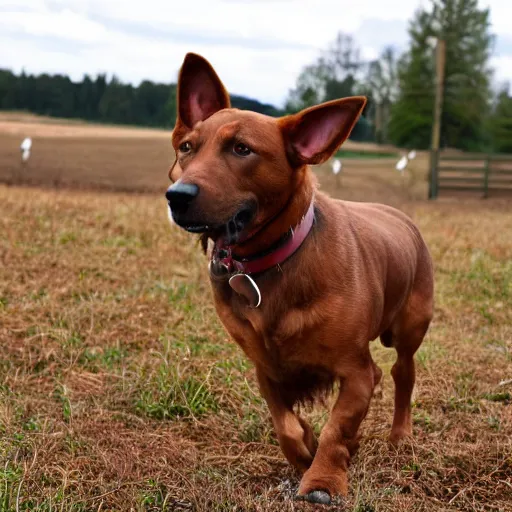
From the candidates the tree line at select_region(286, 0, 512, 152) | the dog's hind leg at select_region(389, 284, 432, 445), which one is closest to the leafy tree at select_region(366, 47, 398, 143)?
the tree line at select_region(286, 0, 512, 152)

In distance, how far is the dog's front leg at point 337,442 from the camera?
3596 mm

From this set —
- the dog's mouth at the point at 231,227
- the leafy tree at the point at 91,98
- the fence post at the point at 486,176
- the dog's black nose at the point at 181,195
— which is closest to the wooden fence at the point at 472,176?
the fence post at the point at 486,176

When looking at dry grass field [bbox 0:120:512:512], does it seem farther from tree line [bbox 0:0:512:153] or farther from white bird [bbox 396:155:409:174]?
white bird [bbox 396:155:409:174]

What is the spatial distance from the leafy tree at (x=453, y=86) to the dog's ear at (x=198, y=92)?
2286cm

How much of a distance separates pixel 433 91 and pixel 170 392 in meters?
27.2

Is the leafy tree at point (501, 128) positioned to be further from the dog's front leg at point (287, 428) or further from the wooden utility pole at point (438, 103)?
the dog's front leg at point (287, 428)

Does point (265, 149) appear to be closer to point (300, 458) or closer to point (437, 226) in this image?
point (300, 458)

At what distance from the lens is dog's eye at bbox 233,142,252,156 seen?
3.30 m

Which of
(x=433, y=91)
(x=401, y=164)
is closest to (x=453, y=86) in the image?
→ (x=433, y=91)

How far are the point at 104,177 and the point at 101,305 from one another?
7.78 meters

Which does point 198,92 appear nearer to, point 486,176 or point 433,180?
point 433,180

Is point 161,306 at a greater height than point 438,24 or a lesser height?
lesser

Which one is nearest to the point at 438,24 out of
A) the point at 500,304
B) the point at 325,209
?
the point at 500,304

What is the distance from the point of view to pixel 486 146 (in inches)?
1298
